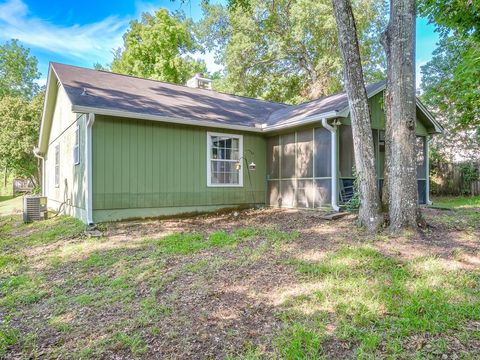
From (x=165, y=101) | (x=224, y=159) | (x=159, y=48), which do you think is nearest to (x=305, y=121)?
(x=224, y=159)

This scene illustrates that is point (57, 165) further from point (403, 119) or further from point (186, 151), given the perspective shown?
point (403, 119)

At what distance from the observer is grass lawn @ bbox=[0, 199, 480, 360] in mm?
2459

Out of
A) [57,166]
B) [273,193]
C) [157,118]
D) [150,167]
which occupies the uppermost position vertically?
[157,118]

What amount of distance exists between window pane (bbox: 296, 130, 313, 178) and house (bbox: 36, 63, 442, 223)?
1.1 inches

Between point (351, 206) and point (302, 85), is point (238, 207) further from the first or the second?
point (302, 85)

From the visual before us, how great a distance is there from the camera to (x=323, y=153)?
820cm

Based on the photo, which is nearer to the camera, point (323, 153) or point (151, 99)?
point (323, 153)

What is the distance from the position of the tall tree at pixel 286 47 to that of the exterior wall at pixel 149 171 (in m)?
13.0

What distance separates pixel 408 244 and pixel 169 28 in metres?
23.1

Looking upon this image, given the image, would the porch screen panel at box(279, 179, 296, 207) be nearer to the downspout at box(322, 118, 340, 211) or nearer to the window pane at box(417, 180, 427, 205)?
the downspout at box(322, 118, 340, 211)

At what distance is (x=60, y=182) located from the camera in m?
10.5

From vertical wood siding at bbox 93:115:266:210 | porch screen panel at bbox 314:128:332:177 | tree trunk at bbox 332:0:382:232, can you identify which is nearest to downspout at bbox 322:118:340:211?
porch screen panel at bbox 314:128:332:177

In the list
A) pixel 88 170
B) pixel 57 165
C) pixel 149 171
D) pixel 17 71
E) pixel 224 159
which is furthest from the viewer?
pixel 17 71

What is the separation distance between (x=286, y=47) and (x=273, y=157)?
44.0ft
